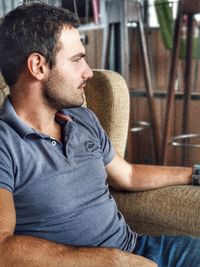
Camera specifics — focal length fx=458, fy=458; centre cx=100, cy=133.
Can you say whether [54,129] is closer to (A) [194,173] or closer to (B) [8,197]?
(B) [8,197]

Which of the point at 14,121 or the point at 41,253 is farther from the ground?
the point at 14,121

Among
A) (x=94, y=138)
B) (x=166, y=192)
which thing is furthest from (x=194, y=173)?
(x=94, y=138)

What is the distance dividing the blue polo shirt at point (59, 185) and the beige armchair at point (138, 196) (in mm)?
112

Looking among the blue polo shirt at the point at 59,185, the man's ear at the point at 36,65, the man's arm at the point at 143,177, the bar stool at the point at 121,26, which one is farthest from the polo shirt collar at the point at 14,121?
the bar stool at the point at 121,26

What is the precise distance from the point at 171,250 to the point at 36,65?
0.62 meters

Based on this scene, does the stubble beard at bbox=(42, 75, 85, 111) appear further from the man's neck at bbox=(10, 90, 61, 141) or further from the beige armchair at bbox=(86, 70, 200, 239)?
the beige armchair at bbox=(86, 70, 200, 239)

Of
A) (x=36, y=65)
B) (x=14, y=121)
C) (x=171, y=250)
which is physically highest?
(x=36, y=65)

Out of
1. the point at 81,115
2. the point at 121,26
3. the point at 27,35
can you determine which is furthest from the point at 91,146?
the point at 121,26

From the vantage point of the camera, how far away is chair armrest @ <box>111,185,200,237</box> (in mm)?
1324

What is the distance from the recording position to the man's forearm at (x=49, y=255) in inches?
35.7

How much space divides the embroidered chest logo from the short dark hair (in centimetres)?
24

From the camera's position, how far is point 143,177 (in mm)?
1423

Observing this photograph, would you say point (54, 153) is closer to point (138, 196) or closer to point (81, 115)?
point (81, 115)

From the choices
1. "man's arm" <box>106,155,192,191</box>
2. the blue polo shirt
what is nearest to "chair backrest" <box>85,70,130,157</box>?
"man's arm" <box>106,155,192,191</box>
